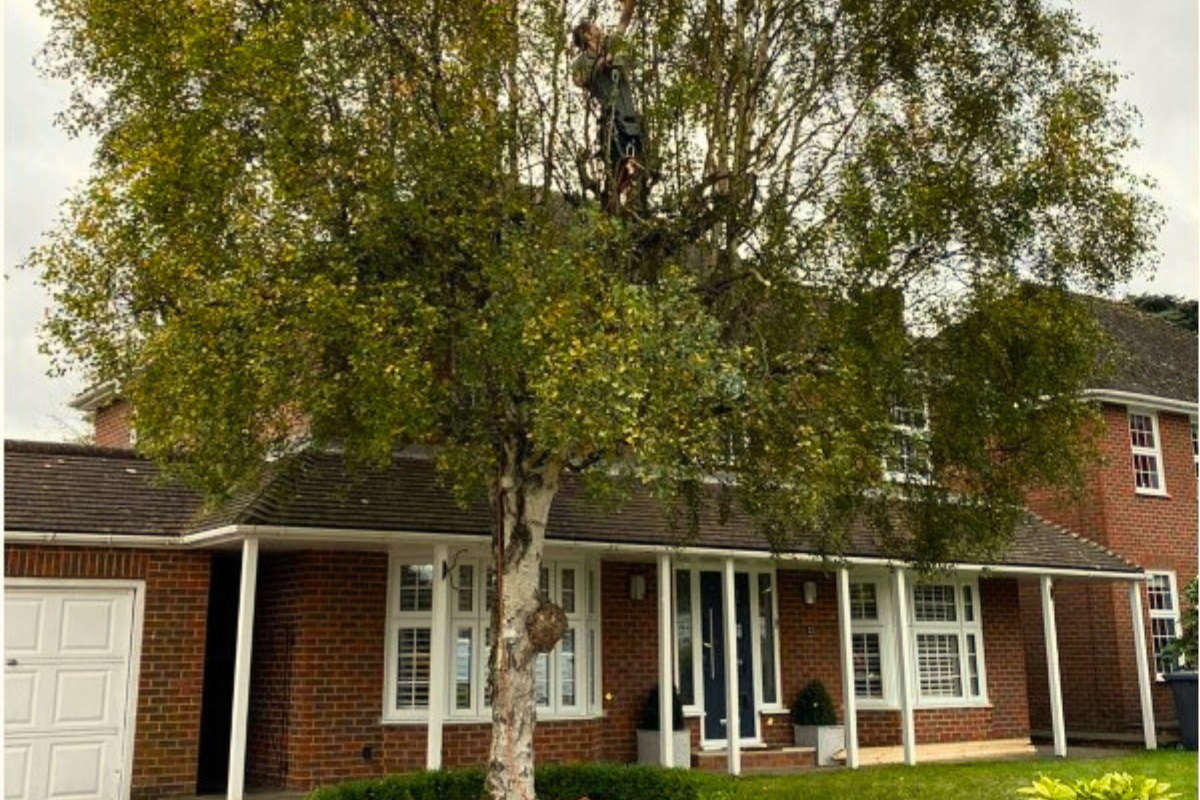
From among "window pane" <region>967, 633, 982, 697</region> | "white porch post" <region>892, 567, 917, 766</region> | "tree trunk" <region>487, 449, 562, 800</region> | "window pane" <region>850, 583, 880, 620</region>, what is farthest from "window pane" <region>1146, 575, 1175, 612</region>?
"tree trunk" <region>487, 449, 562, 800</region>

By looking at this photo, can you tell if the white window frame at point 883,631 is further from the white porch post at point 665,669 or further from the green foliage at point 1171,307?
the green foliage at point 1171,307

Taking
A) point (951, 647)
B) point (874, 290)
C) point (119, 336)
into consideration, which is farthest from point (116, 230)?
point (951, 647)

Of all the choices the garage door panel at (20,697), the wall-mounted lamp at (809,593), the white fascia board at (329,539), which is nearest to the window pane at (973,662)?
the wall-mounted lamp at (809,593)

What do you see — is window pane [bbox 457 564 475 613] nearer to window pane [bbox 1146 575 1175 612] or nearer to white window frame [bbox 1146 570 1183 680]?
white window frame [bbox 1146 570 1183 680]

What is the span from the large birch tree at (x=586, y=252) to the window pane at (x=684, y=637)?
16.0 feet

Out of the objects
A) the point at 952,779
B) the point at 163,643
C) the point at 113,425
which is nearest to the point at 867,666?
the point at 952,779

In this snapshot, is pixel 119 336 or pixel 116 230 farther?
pixel 119 336

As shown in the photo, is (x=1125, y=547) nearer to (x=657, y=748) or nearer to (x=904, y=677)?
(x=904, y=677)

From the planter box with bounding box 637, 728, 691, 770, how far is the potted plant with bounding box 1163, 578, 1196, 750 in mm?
8407

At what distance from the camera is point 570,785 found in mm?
11227

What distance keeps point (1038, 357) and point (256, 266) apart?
6.79 meters

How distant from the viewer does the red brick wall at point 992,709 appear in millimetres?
17734

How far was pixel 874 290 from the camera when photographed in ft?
32.7

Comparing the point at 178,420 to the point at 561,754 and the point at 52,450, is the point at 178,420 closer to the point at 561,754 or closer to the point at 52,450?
the point at 52,450
